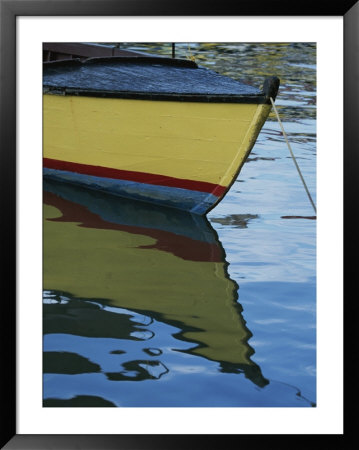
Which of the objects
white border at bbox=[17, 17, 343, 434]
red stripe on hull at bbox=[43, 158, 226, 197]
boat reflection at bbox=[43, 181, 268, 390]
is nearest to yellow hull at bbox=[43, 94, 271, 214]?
red stripe on hull at bbox=[43, 158, 226, 197]

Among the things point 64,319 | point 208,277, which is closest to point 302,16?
point 64,319

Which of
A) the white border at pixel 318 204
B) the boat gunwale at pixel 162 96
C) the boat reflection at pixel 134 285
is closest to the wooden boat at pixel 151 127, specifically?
the boat gunwale at pixel 162 96

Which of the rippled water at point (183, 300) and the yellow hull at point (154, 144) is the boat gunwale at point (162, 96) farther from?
the rippled water at point (183, 300)

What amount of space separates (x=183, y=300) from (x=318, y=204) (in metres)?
1.36

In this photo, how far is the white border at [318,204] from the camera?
192cm

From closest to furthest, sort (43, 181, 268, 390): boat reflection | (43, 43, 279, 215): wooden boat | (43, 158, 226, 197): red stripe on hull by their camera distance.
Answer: (43, 181, 268, 390): boat reflection
(43, 43, 279, 215): wooden boat
(43, 158, 226, 197): red stripe on hull

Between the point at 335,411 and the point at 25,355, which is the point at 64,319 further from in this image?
the point at 335,411

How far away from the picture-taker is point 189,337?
286cm

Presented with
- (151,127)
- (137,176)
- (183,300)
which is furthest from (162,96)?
(183,300)

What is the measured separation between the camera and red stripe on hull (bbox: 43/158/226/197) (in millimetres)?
4703

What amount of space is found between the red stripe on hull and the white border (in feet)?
Answer: 8.49

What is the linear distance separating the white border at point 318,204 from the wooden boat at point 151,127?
2.22 metres

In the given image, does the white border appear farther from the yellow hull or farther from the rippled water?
the yellow hull

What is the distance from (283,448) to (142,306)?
1.41m
